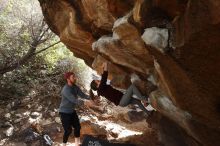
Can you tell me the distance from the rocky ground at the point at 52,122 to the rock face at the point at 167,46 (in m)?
2.37

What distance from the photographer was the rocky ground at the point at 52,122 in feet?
39.0

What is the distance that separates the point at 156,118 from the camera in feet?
31.4

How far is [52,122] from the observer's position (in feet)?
43.7

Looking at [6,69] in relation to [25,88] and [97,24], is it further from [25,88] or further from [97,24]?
[97,24]

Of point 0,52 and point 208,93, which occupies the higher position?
point 0,52

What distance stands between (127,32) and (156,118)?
2.89m

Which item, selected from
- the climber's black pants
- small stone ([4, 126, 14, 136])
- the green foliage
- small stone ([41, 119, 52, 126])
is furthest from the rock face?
the green foliage

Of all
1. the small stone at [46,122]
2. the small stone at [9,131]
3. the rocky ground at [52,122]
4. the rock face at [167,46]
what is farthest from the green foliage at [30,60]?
the rock face at [167,46]

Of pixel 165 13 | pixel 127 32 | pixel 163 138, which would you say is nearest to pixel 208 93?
pixel 165 13

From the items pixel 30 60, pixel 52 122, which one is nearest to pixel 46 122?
pixel 52 122

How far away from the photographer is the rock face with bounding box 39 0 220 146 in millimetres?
4973

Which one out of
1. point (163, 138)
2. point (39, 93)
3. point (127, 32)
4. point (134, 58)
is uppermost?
point (127, 32)

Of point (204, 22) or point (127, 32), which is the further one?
point (127, 32)

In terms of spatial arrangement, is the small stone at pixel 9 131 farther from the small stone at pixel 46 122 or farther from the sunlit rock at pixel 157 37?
the sunlit rock at pixel 157 37
